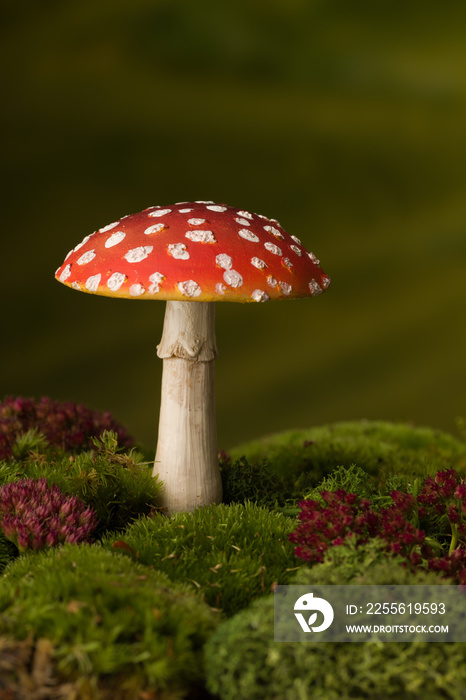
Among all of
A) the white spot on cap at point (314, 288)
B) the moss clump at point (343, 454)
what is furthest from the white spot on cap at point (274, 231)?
the moss clump at point (343, 454)

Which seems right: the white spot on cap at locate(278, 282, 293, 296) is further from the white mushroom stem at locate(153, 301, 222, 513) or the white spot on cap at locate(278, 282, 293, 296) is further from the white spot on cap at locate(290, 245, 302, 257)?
the white mushroom stem at locate(153, 301, 222, 513)

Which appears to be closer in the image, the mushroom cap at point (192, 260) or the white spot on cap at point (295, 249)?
the mushroom cap at point (192, 260)

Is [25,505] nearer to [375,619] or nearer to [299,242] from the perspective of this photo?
[375,619]

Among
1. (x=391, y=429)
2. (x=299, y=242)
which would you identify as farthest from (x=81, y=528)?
(x=391, y=429)

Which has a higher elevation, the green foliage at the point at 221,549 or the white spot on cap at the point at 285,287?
the white spot on cap at the point at 285,287

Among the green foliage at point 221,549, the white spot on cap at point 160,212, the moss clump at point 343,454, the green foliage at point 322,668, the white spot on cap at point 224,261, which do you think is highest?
the white spot on cap at point 160,212

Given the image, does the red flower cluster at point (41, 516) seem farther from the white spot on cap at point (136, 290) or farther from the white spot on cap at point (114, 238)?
the white spot on cap at point (114, 238)

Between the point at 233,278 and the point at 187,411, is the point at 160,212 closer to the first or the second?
the point at 233,278

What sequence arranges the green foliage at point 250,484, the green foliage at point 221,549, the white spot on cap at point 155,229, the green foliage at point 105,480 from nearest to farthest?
the green foliage at point 221,549 < the white spot on cap at point 155,229 < the green foliage at point 105,480 < the green foliage at point 250,484
